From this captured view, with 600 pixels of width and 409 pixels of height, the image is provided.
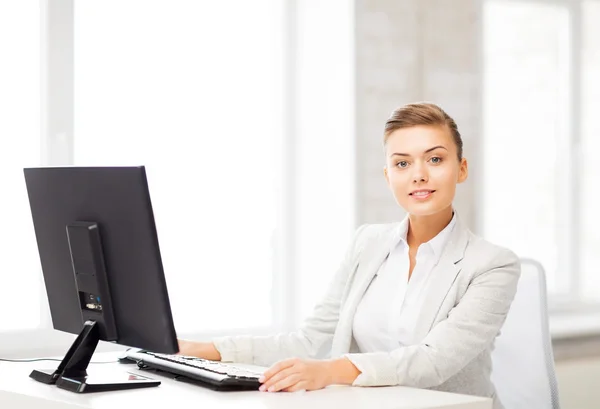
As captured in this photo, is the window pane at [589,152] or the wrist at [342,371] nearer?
the wrist at [342,371]

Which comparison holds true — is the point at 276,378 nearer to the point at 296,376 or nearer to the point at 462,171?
the point at 296,376

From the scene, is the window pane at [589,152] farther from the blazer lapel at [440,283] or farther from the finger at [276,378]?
the finger at [276,378]

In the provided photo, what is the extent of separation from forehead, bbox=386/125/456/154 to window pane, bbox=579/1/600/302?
237 cm

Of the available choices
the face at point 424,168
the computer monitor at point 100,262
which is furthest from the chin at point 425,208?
the computer monitor at point 100,262

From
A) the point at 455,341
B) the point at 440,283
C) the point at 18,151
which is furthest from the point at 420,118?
the point at 18,151

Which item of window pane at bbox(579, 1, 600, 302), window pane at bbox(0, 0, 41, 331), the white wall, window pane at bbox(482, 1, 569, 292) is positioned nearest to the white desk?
window pane at bbox(0, 0, 41, 331)

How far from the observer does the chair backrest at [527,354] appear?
2.57 meters

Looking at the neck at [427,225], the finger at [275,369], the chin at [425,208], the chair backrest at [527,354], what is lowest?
the chair backrest at [527,354]

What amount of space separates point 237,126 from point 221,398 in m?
1.92

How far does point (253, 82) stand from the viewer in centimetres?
367

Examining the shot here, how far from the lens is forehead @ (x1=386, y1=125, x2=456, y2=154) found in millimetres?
2361

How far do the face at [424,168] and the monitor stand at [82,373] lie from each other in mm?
780

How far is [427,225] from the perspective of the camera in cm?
248

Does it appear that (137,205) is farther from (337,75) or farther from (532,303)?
(337,75)
